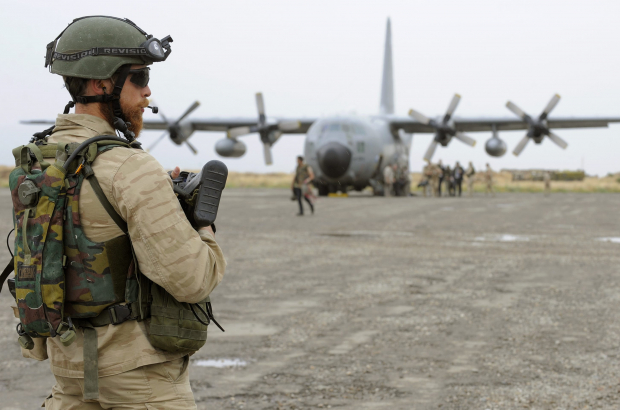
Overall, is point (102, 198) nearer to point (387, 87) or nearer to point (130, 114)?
point (130, 114)

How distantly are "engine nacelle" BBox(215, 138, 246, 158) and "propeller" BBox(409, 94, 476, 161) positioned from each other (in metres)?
8.02

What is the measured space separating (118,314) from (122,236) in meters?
0.23

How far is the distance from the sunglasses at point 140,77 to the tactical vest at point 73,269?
0.77 feet

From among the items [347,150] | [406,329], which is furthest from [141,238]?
[347,150]

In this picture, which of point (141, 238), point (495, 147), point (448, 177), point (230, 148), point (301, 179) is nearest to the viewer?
point (141, 238)

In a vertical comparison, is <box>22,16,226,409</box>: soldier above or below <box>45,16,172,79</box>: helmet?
below

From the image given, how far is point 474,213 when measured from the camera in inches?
754

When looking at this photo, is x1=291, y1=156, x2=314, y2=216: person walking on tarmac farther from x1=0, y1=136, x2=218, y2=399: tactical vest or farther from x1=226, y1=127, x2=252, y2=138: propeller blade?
x1=0, y1=136, x2=218, y2=399: tactical vest

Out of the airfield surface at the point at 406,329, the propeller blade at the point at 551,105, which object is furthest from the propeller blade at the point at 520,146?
the airfield surface at the point at 406,329

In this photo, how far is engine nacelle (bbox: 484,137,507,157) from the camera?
1131 inches

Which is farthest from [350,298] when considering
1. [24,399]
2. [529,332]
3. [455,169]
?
[455,169]

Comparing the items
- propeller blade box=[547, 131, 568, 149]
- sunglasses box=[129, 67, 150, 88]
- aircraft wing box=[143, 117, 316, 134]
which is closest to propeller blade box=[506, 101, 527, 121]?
propeller blade box=[547, 131, 568, 149]

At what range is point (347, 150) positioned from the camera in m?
28.0

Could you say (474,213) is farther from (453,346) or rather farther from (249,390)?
(249,390)
